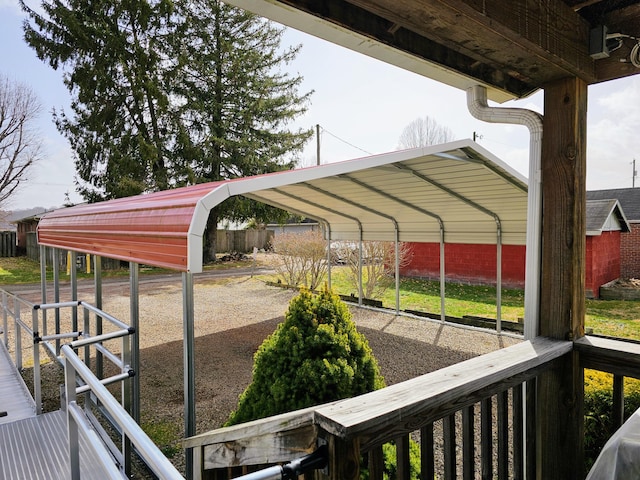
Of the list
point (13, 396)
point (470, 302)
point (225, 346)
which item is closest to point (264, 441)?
point (13, 396)

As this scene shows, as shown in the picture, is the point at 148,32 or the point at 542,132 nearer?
the point at 542,132

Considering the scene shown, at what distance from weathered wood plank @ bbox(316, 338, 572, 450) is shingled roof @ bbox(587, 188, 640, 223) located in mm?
14228

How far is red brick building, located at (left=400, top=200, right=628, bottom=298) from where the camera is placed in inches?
382

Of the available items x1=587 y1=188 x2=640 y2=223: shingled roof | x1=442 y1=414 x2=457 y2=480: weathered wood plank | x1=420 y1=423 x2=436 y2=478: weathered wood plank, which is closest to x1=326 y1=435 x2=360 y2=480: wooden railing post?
x1=420 y1=423 x2=436 y2=478: weathered wood plank

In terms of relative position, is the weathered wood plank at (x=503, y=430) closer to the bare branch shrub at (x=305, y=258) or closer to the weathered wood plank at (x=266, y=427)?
the weathered wood plank at (x=266, y=427)

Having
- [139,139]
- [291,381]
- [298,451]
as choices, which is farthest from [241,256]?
[298,451]

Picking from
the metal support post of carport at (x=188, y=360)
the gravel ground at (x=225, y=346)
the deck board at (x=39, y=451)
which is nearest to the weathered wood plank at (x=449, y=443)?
the metal support post of carport at (x=188, y=360)

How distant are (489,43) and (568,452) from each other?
1717 mm

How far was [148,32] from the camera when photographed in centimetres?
1459

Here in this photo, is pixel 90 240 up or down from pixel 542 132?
down

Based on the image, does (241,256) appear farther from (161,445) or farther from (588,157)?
(588,157)

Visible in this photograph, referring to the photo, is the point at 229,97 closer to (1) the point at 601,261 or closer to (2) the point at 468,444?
(1) the point at 601,261

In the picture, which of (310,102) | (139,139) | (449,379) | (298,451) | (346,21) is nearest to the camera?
(298,451)

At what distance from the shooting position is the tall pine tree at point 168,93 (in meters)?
14.0
